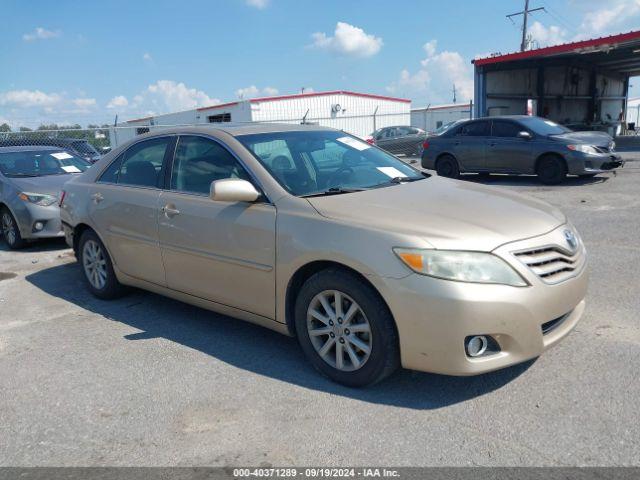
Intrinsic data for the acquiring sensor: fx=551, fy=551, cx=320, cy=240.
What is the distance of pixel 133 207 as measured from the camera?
4762 mm

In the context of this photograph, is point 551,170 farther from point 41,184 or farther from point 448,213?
point 41,184

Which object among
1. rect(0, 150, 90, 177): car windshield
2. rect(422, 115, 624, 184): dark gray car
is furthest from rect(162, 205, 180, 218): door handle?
rect(422, 115, 624, 184): dark gray car

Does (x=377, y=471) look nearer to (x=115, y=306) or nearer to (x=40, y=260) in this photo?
(x=115, y=306)

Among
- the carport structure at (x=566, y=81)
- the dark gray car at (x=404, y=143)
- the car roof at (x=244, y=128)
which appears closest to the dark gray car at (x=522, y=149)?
the dark gray car at (x=404, y=143)

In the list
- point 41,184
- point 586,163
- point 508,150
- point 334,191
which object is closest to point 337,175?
point 334,191

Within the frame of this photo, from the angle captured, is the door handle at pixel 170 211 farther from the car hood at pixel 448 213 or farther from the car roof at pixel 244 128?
the car hood at pixel 448 213

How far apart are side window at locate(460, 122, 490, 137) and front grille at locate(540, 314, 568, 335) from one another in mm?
10177

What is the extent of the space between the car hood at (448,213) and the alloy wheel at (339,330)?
51 cm

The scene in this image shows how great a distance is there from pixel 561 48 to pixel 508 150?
13272 millimetres

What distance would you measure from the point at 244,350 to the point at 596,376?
7.81 feet

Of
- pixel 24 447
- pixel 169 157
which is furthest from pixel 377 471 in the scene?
pixel 169 157

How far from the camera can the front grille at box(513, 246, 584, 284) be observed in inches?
123

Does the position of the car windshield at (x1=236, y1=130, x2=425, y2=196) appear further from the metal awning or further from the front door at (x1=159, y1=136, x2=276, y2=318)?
the metal awning

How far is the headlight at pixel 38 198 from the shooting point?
7.73 m
